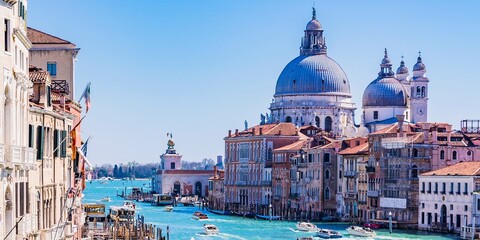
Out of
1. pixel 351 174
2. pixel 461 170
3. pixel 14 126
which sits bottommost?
pixel 351 174

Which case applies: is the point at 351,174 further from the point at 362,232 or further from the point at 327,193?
the point at 362,232

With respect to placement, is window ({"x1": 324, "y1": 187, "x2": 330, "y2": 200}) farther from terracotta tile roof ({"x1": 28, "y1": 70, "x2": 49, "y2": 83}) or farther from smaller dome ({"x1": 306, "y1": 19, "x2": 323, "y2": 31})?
terracotta tile roof ({"x1": 28, "y1": 70, "x2": 49, "y2": 83})

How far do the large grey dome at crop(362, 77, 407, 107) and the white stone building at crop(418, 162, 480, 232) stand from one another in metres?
30.6

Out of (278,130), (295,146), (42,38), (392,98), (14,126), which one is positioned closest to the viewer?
(14,126)

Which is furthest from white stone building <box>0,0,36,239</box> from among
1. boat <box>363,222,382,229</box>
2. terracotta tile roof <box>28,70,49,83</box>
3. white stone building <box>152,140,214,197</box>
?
white stone building <box>152,140,214,197</box>

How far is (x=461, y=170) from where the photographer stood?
55.2m

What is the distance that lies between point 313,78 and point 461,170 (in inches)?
1498

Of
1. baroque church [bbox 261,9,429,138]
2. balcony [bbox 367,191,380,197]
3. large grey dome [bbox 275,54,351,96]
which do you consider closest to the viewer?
balcony [bbox 367,191,380,197]

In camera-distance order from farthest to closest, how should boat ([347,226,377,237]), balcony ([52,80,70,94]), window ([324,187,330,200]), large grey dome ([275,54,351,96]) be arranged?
large grey dome ([275,54,351,96])
window ([324,187,330,200])
boat ([347,226,377,237])
balcony ([52,80,70,94])

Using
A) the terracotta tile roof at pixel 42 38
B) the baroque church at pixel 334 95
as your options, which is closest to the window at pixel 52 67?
the terracotta tile roof at pixel 42 38

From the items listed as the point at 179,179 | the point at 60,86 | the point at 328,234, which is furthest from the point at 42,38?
the point at 179,179

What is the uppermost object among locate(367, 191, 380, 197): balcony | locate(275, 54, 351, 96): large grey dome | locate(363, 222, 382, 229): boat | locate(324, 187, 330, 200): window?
locate(275, 54, 351, 96): large grey dome

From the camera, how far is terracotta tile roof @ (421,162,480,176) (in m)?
53.9

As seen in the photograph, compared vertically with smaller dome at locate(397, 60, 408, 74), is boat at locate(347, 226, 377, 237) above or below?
below
